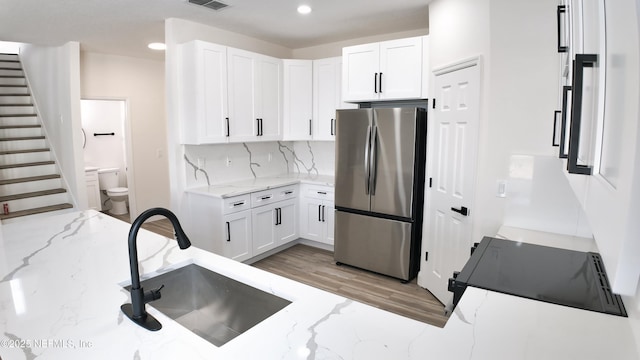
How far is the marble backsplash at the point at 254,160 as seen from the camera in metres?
4.20

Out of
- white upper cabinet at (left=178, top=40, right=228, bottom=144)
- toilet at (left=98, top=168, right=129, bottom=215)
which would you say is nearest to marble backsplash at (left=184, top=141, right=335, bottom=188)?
white upper cabinet at (left=178, top=40, right=228, bottom=144)

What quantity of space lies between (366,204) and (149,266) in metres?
2.43

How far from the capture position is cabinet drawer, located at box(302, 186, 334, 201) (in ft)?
14.7

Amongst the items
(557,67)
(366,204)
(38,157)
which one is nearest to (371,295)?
(366,204)

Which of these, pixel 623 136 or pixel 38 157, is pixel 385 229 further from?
pixel 38 157

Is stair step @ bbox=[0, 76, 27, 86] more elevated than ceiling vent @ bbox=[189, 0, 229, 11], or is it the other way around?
ceiling vent @ bbox=[189, 0, 229, 11]

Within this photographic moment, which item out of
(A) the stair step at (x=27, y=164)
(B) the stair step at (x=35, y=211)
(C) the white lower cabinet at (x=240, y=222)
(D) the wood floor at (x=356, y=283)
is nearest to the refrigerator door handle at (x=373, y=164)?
(D) the wood floor at (x=356, y=283)

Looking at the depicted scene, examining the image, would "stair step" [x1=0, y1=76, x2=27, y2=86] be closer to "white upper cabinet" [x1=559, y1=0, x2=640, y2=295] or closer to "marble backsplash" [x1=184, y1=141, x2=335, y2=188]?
"marble backsplash" [x1=184, y1=141, x2=335, y2=188]

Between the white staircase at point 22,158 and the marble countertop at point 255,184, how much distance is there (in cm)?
252

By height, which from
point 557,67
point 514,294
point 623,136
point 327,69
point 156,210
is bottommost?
point 514,294

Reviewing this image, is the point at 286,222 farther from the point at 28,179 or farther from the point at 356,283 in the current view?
the point at 28,179

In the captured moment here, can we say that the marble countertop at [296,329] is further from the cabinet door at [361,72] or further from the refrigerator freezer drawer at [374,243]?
the cabinet door at [361,72]

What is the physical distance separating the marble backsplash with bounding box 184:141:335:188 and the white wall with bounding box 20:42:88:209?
6.43 feet

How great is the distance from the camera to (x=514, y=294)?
4.90ft
